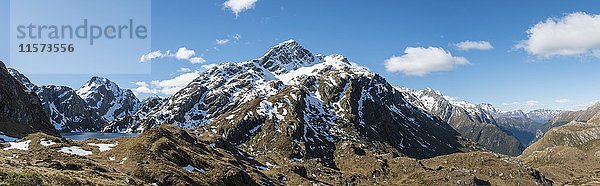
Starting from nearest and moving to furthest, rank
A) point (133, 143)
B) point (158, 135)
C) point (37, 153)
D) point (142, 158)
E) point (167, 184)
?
point (167, 184) < point (37, 153) < point (142, 158) < point (133, 143) < point (158, 135)

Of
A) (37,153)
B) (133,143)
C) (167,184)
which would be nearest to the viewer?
(167,184)

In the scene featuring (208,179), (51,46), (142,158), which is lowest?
(208,179)

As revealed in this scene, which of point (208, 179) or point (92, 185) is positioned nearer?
point (92, 185)

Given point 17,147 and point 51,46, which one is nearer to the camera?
Answer: point 51,46

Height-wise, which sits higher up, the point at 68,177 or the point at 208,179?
the point at 68,177

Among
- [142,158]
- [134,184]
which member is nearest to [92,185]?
[134,184]

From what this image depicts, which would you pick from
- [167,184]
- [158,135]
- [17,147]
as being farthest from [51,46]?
[158,135]

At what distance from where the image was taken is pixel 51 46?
307 ft

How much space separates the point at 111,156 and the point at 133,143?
14587mm

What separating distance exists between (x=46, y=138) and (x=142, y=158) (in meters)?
35.3

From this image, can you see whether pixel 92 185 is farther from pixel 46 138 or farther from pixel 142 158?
pixel 46 138

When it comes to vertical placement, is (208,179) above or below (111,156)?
below

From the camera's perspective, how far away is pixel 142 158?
104m

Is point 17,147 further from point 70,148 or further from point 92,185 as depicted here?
point 92,185
